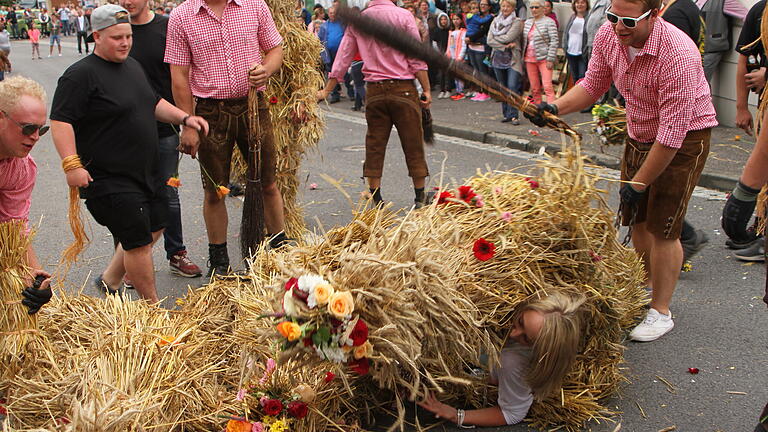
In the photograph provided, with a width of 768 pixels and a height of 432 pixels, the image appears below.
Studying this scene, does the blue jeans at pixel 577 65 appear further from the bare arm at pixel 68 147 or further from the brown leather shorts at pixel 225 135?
the bare arm at pixel 68 147

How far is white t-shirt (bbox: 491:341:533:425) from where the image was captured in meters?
3.38

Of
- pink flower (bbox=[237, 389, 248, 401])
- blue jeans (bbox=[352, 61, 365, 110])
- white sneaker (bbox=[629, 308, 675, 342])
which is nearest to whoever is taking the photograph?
pink flower (bbox=[237, 389, 248, 401])

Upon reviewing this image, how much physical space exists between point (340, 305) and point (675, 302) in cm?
311

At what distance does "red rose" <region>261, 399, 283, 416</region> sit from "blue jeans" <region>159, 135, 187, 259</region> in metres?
2.77

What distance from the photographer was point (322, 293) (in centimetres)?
276

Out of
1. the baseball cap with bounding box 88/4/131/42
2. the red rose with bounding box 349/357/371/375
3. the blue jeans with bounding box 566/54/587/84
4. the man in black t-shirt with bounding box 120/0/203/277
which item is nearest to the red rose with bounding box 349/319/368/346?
the red rose with bounding box 349/357/371/375

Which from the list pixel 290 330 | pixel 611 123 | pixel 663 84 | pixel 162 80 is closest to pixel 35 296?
pixel 290 330

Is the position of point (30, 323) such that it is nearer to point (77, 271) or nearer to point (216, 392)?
point (216, 392)

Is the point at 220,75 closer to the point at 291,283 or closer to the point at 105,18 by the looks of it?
the point at 105,18

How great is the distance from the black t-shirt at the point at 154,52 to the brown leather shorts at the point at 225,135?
344mm

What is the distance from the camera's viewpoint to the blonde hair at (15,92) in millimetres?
3480

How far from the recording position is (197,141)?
5.02 m

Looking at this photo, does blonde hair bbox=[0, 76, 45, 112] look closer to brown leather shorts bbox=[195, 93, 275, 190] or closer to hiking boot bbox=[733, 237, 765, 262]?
A: brown leather shorts bbox=[195, 93, 275, 190]

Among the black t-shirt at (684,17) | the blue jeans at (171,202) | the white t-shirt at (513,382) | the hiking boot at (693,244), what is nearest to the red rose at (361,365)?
the white t-shirt at (513,382)
